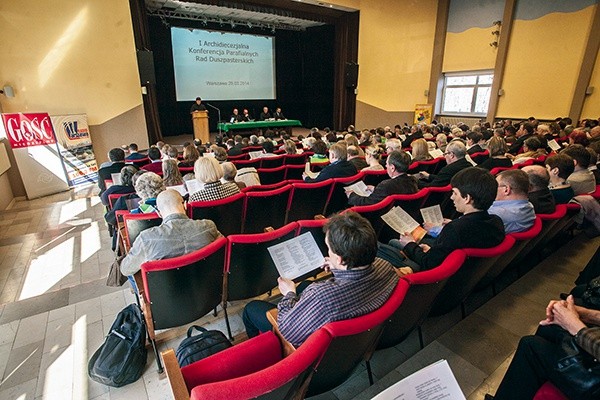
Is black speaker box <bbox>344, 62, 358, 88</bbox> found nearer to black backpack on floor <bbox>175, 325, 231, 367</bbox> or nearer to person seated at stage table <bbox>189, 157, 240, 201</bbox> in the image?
person seated at stage table <bbox>189, 157, 240, 201</bbox>

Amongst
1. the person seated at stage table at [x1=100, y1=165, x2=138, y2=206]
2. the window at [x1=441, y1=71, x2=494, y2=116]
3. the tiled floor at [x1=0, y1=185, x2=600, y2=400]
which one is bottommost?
the tiled floor at [x1=0, y1=185, x2=600, y2=400]

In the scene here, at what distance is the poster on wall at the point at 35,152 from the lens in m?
5.55

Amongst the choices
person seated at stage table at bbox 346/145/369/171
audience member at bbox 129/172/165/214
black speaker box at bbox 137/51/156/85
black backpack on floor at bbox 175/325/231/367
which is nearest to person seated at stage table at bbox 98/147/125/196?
audience member at bbox 129/172/165/214

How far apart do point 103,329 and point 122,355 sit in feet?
1.89

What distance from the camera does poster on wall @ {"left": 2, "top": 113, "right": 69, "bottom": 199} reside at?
5.55 meters

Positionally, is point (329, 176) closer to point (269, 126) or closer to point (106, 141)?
point (106, 141)

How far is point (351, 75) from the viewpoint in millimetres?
11227

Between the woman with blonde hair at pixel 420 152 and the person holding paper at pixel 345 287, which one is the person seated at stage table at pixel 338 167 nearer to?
the woman with blonde hair at pixel 420 152

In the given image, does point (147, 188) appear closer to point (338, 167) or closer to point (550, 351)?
point (338, 167)

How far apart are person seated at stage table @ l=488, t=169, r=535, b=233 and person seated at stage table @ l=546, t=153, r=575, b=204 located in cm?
89

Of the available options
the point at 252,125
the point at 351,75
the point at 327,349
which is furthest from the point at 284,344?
the point at 351,75

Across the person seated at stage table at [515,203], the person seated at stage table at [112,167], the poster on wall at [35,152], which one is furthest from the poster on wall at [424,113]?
the poster on wall at [35,152]

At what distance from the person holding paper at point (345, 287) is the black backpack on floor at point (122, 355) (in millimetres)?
1036

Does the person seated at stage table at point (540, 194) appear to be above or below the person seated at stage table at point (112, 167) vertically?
above
